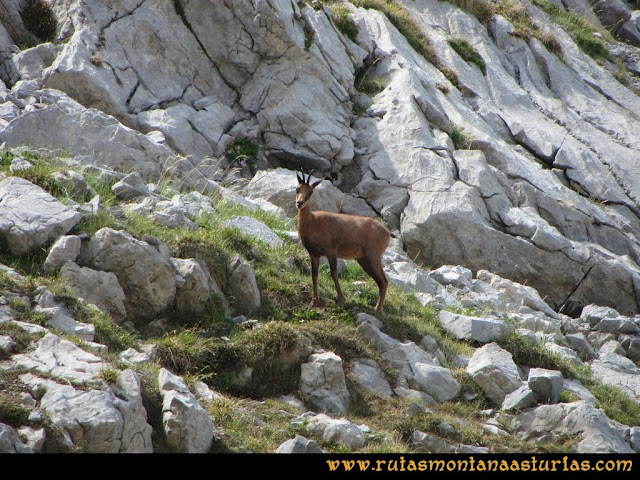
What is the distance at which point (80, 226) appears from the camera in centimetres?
1074

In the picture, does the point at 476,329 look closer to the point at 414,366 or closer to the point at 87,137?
the point at 414,366

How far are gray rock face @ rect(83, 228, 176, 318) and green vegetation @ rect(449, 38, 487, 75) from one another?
55.1ft

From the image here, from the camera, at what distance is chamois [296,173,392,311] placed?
12.7m

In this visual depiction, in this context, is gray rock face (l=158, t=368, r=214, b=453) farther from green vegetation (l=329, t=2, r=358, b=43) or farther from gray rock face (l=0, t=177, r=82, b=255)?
green vegetation (l=329, t=2, r=358, b=43)

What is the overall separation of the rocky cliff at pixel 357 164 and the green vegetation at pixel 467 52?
0.28ft

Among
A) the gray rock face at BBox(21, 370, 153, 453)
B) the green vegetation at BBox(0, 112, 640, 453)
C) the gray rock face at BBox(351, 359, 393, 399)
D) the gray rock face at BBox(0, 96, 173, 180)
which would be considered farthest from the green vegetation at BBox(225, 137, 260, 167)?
the gray rock face at BBox(21, 370, 153, 453)

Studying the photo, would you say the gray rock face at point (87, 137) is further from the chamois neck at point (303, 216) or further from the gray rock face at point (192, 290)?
the gray rock face at point (192, 290)

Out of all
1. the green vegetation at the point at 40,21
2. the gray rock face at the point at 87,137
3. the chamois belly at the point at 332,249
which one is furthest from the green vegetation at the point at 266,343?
the green vegetation at the point at 40,21

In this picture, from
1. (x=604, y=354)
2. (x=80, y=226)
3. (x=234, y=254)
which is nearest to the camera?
(x=80, y=226)

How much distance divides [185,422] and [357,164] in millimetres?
12433

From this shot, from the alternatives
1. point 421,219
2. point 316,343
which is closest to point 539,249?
point 421,219

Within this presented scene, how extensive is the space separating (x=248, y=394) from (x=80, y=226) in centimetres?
377

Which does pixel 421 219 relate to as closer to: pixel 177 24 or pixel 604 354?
pixel 604 354
